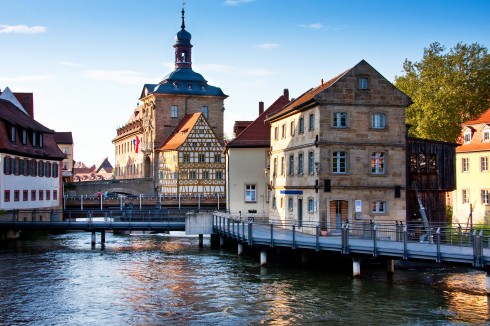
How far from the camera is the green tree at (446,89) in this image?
204ft

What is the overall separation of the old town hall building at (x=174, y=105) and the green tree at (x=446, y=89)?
Result: 3462 cm

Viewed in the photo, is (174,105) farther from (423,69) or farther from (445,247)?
(445,247)

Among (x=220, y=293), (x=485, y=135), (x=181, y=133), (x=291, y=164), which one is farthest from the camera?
(x=181, y=133)

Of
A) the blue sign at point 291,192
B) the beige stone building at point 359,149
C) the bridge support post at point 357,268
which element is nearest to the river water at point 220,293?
the bridge support post at point 357,268

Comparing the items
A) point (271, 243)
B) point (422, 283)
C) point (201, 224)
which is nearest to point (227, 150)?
point (201, 224)

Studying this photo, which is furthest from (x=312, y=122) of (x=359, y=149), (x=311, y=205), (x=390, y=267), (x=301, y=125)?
(x=390, y=267)

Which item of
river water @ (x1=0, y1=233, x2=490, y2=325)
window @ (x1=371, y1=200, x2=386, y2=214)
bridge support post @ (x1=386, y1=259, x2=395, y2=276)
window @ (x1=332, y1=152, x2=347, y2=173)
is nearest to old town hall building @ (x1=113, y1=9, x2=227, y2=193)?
window @ (x1=332, y1=152, x2=347, y2=173)

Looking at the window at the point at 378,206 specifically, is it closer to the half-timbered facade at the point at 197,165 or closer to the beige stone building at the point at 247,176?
the beige stone building at the point at 247,176

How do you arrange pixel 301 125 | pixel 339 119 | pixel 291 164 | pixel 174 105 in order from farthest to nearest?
pixel 174 105
pixel 291 164
pixel 301 125
pixel 339 119

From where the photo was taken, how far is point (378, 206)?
42562mm

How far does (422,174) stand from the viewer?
43.4 metres

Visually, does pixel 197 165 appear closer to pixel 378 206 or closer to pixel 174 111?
pixel 174 111

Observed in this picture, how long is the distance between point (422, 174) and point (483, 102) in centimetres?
2573

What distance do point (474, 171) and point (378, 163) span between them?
75.7ft
